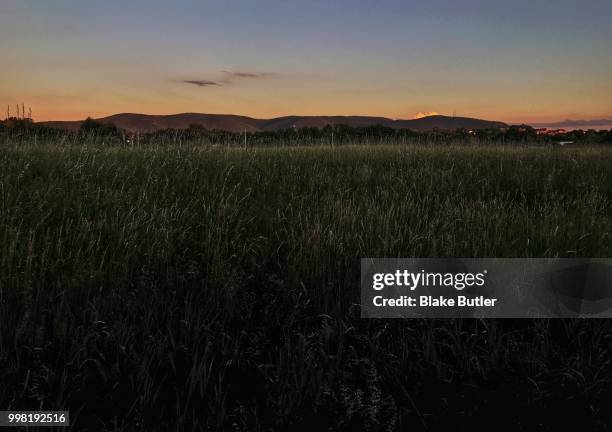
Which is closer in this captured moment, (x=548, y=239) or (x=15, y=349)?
(x=15, y=349)

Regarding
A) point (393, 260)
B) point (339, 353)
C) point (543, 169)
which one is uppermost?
point (543, 169)

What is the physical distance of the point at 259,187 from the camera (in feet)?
23.2

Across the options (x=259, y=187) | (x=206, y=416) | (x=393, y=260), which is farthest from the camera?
(x=259, y=187)

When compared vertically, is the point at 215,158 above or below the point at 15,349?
above

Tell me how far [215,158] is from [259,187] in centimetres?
196

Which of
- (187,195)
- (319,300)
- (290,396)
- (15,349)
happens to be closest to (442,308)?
(319,300)

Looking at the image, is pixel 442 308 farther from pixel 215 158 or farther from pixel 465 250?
pixel 215 158

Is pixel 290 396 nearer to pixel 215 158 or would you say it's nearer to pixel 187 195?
pixel 187 195

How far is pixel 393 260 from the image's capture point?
4008 millimetres

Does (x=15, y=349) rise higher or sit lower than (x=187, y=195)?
lower

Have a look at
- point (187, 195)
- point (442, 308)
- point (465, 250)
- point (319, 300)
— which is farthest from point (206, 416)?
point (187, 195)

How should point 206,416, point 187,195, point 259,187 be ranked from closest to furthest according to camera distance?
point 206,416, point 187,195, point 259,187

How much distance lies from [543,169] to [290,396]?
908 centimetres

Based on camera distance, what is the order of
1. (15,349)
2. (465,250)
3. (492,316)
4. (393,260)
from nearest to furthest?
1. (15,349)
2. (492,316)
3. (393,260)
4. (465,250)
